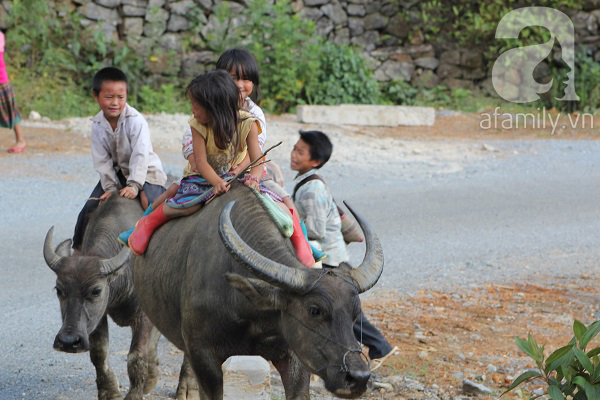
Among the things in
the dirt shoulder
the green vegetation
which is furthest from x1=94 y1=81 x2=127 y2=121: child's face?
the green vegetation

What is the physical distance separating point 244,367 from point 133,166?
163 cm

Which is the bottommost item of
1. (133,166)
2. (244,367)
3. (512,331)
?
(512,331)

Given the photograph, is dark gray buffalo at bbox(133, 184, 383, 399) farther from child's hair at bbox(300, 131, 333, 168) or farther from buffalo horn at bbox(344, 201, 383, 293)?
child's hair at bbox(300, 131, 333, 168)

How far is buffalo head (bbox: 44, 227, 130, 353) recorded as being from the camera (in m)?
4.92

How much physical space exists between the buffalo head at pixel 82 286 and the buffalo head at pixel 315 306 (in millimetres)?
1546

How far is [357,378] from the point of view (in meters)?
3.38

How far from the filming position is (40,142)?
13188 mm

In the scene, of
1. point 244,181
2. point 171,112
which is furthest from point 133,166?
point 171,112

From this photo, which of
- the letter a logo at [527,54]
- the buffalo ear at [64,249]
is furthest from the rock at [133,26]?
the buffalo ear at [64,249]

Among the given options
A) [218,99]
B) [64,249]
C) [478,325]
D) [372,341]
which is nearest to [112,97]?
[64,249]

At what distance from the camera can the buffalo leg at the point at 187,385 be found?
5285 millimetres

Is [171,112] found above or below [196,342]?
below

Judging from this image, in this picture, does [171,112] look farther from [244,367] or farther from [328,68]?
[244,367]

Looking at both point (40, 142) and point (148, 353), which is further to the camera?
point (40, 142)
